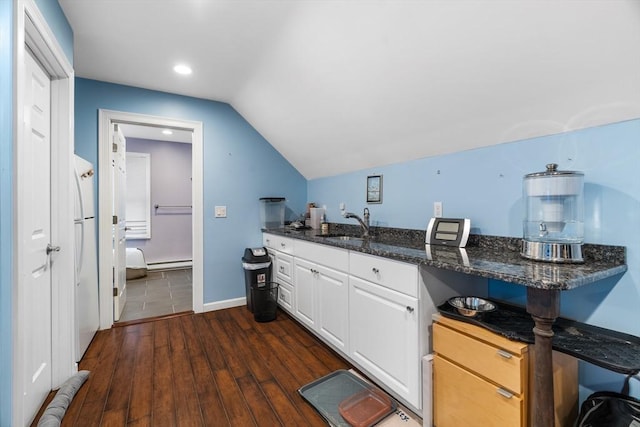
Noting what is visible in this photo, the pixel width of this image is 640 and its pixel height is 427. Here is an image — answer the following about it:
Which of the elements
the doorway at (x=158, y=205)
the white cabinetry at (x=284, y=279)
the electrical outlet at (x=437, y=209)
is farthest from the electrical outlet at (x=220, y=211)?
the electrical outlet at (x=437, y=209)

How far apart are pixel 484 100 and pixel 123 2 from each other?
7.48ft

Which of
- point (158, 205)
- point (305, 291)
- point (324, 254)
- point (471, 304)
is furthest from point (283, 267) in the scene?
point (158, 205)

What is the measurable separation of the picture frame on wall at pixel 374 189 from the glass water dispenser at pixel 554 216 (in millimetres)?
1211

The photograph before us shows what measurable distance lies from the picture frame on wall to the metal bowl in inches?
48.7

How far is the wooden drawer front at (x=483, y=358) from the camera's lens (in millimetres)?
1148

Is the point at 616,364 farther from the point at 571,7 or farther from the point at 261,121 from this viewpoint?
the point at 261,121

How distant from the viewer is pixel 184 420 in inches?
62.9

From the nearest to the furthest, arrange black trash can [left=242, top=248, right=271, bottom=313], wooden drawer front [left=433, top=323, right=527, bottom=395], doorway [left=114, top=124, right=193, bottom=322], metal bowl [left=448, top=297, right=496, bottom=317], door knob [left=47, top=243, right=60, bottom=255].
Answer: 1. wooden drawer front [left=433, top=323, right=527, bottom=395]
2. metal bowl [left=448, top=297, right=496, bottom=317]
3. door knob [left=47, top=243, right=60, bottom=255]
4. black trash can [left=242, top=248, right=271, bottom=313]
5. doorway [left=114, top=124, right=193, bottom=322]

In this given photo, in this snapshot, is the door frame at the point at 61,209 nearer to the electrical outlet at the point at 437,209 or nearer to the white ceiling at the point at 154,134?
the electrical outlet at the point at 437,209

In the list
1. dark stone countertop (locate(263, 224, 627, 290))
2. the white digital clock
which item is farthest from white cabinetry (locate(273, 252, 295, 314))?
the white digital clock

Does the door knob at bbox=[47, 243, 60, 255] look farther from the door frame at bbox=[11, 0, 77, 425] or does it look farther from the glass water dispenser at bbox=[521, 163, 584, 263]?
the glass water dispenser at bbox=[521, 163, 584, 263]

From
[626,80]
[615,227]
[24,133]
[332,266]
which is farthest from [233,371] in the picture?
[626,80]

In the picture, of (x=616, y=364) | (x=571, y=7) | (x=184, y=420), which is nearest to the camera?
(x=616, y=364)

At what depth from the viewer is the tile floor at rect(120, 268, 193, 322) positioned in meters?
3.23
